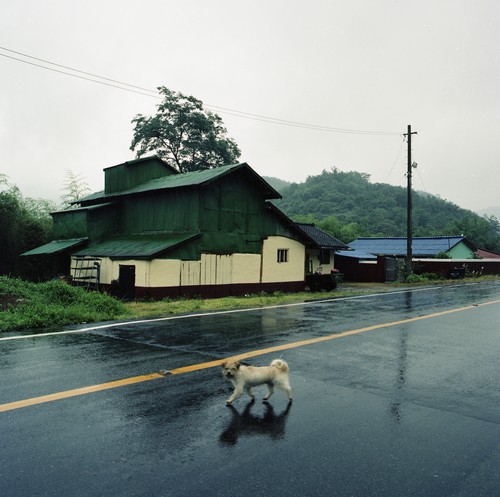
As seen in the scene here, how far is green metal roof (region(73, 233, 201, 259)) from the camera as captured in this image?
20.7 metres

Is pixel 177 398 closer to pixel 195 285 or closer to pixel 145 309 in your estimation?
pixel 145 309

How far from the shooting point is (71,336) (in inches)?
397

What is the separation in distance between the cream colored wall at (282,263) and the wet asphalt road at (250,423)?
53.2 feet

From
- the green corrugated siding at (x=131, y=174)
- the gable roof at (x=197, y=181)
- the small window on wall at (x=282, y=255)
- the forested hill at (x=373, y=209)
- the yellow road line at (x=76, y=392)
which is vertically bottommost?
the yellow road line at (x=76, y=392)

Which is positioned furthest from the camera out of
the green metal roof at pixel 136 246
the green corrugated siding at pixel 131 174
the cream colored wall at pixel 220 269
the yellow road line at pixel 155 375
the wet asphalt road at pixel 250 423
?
the green corrugated siding at pixel 131 174

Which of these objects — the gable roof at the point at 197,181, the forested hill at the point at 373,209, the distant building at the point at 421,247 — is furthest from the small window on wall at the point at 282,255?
the forested hill at the point at 373,209

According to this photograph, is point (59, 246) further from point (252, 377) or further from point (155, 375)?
point (252, 377)

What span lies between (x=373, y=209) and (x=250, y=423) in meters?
82.4

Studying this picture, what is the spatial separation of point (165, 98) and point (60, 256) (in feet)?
75.5

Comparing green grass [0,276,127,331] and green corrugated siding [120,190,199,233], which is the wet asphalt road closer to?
green grass [0,276,127,331]

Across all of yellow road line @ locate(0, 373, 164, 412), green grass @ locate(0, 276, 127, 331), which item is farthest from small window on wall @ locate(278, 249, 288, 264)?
yellow road line @ locate(0, 373, 164, 412)

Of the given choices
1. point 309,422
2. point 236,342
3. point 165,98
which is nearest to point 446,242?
point 165,98

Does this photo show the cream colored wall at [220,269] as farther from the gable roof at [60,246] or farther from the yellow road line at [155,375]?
the yellow road line at [155,375]

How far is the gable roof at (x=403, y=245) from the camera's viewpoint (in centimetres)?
4842
